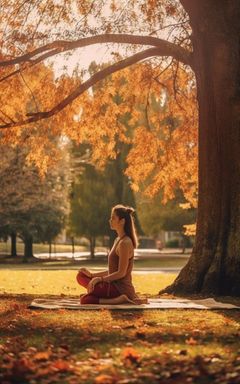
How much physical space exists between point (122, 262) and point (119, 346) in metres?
3.42

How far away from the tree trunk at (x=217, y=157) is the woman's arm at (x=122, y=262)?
9.57ft

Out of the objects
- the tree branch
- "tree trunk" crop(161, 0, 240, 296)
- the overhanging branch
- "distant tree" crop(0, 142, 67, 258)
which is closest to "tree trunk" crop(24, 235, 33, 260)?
"distant tree" crop(0, 142, 67, 258)

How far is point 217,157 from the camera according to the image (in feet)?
42.6

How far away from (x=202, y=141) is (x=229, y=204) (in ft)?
4.49

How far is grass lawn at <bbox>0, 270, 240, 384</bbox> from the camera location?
18.0 ft

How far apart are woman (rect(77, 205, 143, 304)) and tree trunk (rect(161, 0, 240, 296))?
8.64 feet

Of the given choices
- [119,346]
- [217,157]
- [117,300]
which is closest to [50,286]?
[217,157]

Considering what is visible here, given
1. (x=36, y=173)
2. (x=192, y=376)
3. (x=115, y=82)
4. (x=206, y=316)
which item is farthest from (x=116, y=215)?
(x=36, y=173)

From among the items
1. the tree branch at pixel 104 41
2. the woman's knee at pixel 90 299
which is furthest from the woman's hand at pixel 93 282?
the tree branch at pixel 104 41

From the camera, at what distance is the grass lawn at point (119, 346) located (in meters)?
5.48

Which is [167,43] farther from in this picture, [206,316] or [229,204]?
[206,316]

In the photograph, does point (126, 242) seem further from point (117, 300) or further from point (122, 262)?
point (117, 300)

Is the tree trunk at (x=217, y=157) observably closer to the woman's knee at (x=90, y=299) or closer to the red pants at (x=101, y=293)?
the red pants at (x=101, y=293)

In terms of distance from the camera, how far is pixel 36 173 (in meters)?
40.8
